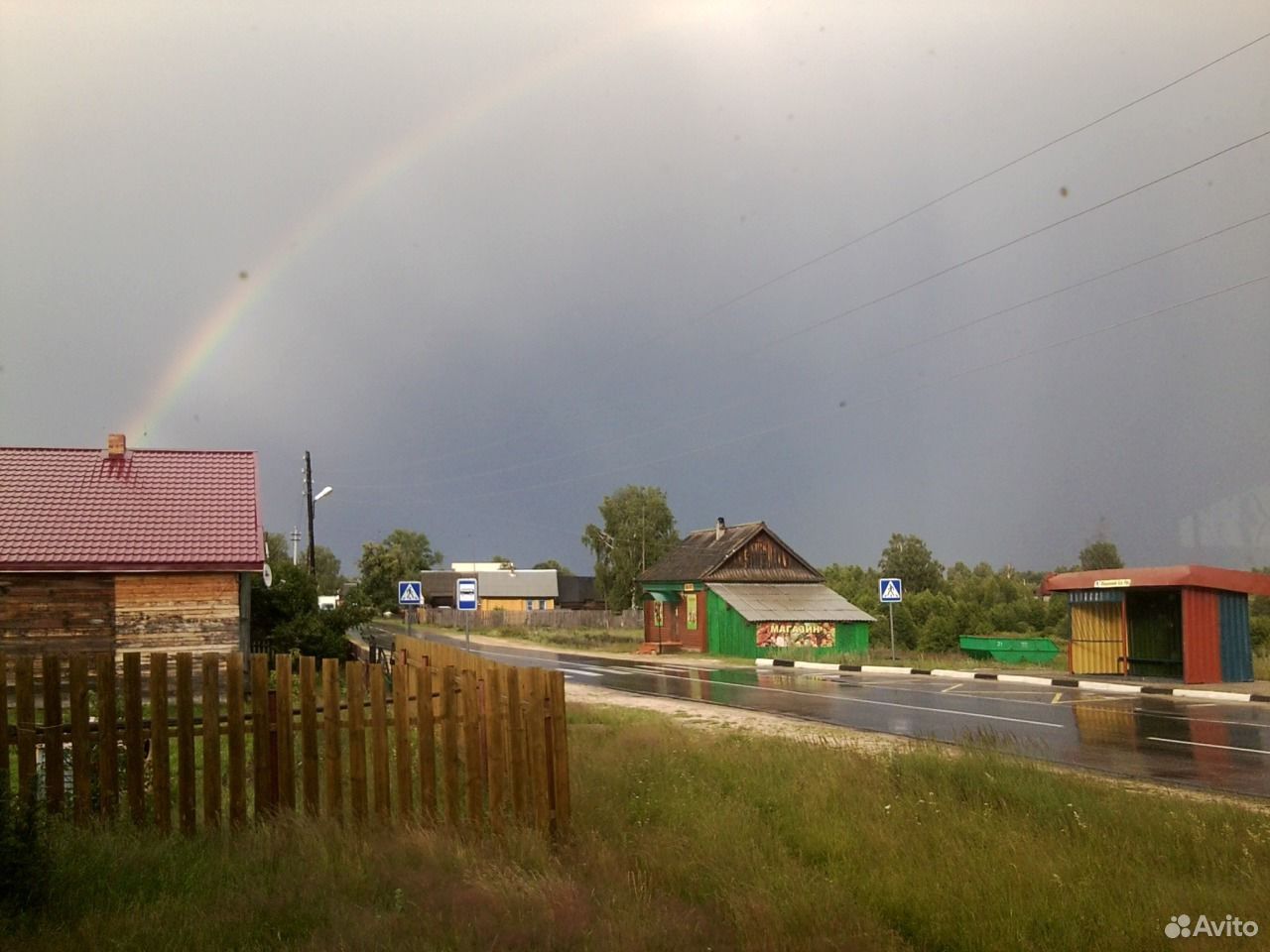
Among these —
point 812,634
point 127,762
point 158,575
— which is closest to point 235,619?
point 158,575

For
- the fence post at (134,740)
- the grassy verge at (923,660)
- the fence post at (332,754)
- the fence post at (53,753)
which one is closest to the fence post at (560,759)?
the fence post at (332,754)

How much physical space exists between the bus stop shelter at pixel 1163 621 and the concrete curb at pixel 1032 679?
182 centimetres

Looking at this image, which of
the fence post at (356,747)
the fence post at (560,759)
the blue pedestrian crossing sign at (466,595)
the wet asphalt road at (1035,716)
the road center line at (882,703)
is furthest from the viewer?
the blue pedestrian crossing sign at (466,595)

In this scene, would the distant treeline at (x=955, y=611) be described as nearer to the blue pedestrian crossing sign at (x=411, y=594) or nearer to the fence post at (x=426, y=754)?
the blue pedestrian crossing sign at (x=411, y=594)

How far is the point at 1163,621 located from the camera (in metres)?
27.8

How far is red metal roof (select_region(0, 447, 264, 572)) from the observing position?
21.4 meters

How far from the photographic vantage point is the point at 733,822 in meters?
7.87

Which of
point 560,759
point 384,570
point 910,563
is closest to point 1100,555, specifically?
point 910,563

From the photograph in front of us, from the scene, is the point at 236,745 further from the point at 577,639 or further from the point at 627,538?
the point at 627,538

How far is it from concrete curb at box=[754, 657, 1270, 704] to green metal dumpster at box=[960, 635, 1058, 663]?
699cm

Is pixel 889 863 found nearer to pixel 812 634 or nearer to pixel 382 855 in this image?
pixel 382 855

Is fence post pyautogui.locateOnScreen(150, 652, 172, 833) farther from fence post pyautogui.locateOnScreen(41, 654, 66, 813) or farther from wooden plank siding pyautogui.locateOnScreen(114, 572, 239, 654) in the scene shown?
wooden plank siding pyautogui.locateOnScreen(114, 572, 239, 654)

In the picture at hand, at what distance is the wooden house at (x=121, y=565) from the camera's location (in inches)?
824

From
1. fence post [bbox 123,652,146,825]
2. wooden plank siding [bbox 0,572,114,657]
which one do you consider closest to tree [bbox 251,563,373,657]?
wooden plank siding [bbox 0,572,114,657]
